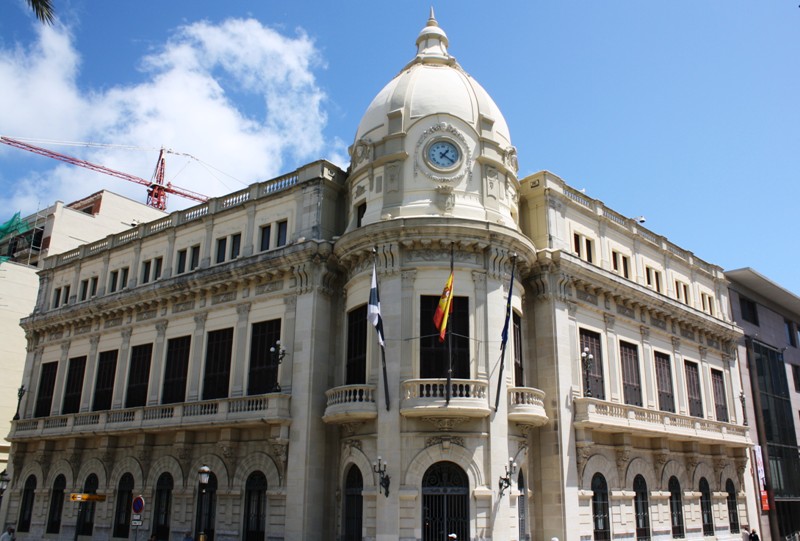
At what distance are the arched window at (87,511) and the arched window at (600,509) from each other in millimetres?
27762

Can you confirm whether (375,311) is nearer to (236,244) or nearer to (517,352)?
(517,352)

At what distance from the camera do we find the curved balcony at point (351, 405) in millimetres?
29984

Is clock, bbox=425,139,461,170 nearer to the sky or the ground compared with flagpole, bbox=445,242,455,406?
nearer to the sky

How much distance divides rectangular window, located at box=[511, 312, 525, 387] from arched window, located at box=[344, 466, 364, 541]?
8.35 metres

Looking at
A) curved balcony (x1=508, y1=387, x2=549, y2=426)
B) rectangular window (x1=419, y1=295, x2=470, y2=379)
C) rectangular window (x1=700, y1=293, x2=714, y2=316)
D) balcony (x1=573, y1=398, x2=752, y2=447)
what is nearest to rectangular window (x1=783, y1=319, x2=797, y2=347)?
rectangular window (x1=700, y1=293, x2=714, y2=316)

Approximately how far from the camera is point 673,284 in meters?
45.6

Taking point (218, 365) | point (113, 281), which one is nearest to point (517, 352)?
point (218, 365)

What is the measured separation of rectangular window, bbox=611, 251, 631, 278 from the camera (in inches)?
1612

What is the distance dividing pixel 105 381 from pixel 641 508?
32.0 m

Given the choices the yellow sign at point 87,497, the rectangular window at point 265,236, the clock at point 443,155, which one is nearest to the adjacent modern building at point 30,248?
the yellow sign at point 87,497

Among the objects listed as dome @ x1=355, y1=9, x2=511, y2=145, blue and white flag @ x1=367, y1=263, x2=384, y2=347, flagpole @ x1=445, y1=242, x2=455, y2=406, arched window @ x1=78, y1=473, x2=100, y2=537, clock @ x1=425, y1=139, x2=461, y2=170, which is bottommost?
arched window @ x1=78, y1=473, x2=100, y2=537

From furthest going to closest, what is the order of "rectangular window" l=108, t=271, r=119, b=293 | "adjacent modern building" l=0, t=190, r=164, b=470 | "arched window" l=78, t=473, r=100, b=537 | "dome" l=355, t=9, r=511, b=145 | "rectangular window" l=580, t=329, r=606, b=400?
"adjacent modern building" l=0, t=190, r=164, b=470
"rectangular window" l=108, t=271, r=119, b=293
"arched window" l=78, t=473, r=100, b=537
"rectangular window" l=580, t=329, r=606, b=400
"dome" l=355, t=9, r=511, b=145

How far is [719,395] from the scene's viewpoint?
46406 mm

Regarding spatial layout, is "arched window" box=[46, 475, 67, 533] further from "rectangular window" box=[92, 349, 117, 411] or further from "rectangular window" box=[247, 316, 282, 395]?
"rectangular window" box=[247, 316, 282, 395]
